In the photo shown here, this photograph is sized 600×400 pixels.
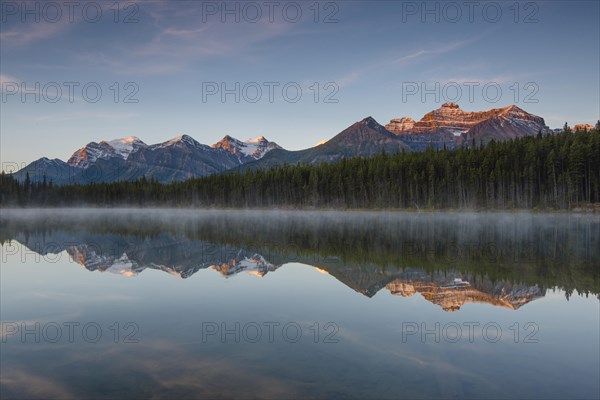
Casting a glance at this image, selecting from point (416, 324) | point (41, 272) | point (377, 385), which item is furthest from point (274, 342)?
point (41, 272)

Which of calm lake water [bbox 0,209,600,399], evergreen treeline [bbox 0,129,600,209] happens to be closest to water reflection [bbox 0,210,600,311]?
calm lake water [bbox 0,209,600,399]

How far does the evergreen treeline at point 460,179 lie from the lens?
9556 cm

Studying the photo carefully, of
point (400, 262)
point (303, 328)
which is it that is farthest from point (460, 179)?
point (303, 328)

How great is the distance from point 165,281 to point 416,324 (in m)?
12.5

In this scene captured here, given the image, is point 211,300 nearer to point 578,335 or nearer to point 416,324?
point 416,324

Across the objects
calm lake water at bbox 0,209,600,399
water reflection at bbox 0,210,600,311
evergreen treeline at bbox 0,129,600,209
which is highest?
evergreen treeline at bbox 0,129,600,209

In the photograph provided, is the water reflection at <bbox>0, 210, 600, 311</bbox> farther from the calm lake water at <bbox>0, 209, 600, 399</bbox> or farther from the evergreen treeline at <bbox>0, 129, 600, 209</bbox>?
the evergreen treeline at <bbox>0, 129, 600, 209</bbox>

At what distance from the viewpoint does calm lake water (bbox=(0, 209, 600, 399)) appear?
9.09m

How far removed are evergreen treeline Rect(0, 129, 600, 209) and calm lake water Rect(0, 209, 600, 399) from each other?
267 ft

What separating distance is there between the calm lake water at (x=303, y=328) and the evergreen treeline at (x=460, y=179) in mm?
81377

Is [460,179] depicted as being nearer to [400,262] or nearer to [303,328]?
[400,262]

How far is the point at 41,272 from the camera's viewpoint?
23500 millimetres

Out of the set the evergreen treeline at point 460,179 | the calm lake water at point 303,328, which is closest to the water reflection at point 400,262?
the calm lake water at point 303,328

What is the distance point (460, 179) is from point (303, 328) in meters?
105
